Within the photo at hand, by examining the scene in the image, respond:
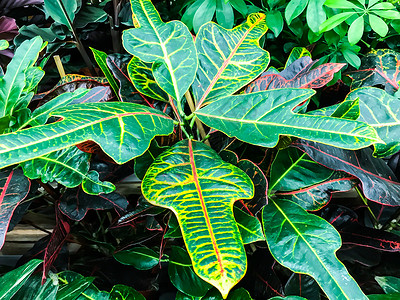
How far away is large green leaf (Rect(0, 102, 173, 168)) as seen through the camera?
0.43 metres

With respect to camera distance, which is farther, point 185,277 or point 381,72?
point 381,72

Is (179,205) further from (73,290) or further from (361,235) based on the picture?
(361,235)

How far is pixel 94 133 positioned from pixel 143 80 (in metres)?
0.28

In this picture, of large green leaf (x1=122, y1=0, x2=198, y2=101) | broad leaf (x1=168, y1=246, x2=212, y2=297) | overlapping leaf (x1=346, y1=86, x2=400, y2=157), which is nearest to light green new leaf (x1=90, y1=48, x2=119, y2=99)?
large green leaf (x1=122, y1=0, x2=198, y2=101)

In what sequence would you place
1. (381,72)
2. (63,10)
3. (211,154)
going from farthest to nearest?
1. (63,10)
2. (381,72)
3. (211,154)

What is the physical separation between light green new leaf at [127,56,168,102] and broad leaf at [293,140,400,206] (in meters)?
0.32

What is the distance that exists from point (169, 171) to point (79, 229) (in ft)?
1.66

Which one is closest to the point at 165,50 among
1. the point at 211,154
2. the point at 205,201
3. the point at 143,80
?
the point at 143,80

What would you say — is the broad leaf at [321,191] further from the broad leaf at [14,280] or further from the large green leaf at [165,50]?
the broad leaf at [14,280]

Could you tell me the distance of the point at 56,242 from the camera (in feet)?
2.31

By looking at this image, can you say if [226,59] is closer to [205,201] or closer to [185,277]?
[205,201]

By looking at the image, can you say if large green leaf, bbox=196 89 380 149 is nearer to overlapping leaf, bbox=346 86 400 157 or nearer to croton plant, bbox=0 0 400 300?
croton plant, bbox=0 0 400 300

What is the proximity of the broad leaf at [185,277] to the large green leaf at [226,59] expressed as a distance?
33cm

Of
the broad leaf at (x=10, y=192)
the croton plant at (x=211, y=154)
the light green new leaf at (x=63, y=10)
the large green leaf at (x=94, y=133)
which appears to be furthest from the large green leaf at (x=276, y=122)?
the light green new leaf at (x=63, y=10)
